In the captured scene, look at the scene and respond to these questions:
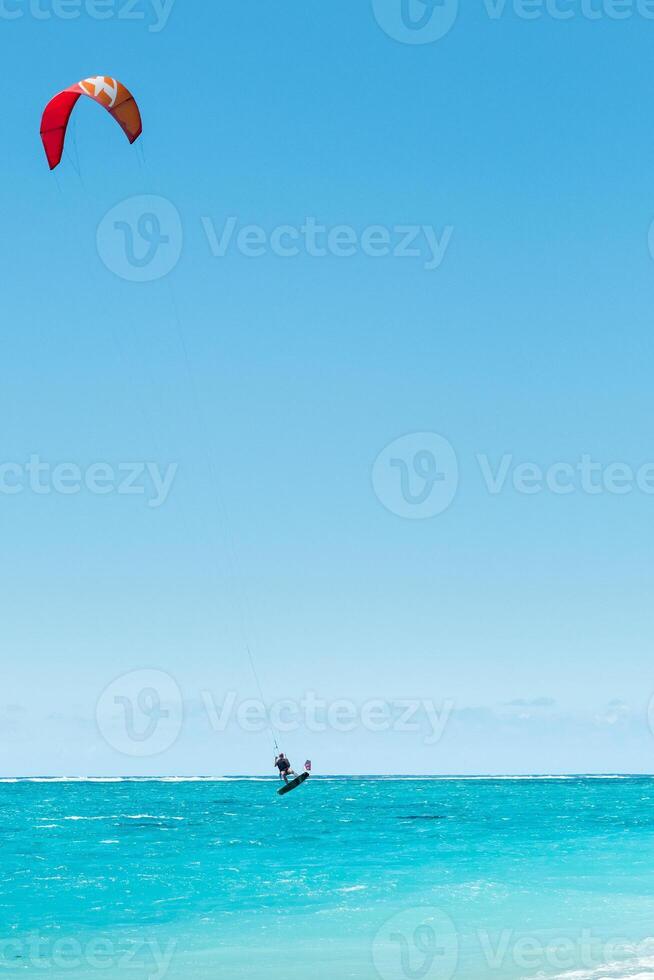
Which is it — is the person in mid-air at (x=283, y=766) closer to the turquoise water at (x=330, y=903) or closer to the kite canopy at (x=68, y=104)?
the turquoise water at (x=330, y=903)

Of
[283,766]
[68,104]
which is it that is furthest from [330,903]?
[68,104]

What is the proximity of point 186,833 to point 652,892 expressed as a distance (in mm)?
31979

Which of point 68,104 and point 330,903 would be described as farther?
point 330,903

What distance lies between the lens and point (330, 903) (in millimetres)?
32156

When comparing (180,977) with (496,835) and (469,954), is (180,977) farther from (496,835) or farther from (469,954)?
(496,835)

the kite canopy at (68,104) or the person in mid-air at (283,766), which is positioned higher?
the kite canopy at (68,104)

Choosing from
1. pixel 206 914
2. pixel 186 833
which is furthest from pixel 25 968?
pixel 186 833

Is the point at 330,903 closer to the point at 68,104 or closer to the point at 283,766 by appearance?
the point at 283,766

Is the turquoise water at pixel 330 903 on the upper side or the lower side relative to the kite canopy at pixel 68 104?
lower

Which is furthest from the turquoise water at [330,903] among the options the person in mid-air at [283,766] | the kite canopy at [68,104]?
the kite canopy at [68,104]

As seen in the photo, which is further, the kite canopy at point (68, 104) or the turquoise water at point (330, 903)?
the kite canopy at point (68, 104)

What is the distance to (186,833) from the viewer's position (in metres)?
60.2

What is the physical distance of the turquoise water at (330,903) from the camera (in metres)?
23.8

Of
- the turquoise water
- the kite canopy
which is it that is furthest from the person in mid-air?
the kite canopy
